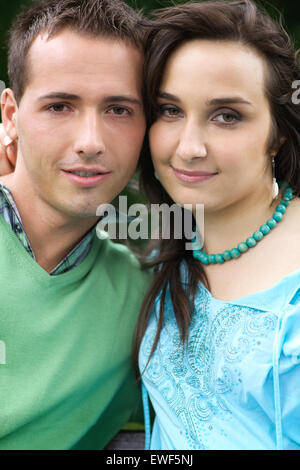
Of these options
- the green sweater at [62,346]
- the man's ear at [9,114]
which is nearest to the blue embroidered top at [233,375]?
the green sweater at [62,346]

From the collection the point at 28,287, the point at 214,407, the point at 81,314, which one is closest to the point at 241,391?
the point at 214,407

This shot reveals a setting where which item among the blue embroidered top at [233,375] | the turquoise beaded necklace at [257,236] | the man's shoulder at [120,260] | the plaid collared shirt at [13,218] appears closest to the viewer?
the blue embroidered top at [233,375]

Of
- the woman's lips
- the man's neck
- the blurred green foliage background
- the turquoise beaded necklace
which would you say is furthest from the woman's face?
the blurred green foliage background

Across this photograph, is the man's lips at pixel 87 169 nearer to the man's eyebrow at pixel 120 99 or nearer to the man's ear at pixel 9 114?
the man's eyebrow at pixel 120 99

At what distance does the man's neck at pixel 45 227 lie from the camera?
181 centimetres

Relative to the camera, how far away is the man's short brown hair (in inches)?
64.6

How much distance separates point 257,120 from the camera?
148cm

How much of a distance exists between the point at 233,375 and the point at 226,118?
70 centimetres

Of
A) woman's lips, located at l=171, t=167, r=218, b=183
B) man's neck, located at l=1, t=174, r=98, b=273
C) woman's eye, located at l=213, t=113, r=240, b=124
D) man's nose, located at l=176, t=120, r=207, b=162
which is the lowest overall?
man's neck, located at l=1, t=174, r=98, b=273

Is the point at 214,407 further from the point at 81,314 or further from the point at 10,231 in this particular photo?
the point at 10,231

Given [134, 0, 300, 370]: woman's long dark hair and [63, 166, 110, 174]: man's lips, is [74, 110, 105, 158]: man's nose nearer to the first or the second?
[63, 166, 110, 174]: man's lips

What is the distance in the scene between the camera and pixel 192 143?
146 centimetres

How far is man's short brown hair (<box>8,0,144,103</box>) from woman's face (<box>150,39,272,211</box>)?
25cm

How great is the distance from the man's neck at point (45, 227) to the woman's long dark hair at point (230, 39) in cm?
37
